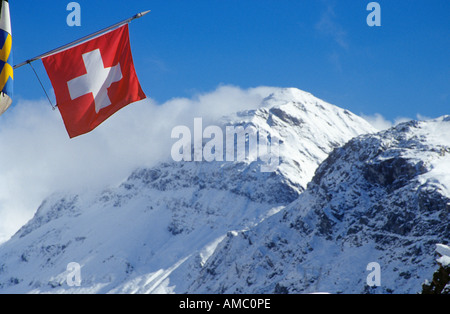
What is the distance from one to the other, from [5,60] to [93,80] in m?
4.15

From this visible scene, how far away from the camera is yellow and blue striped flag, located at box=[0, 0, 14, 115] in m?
20.2

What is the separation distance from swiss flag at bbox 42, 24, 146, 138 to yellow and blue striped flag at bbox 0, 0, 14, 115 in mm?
2521

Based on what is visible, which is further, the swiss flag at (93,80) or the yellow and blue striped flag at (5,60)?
the swiss flag at (93,80)

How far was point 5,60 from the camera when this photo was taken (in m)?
20.4

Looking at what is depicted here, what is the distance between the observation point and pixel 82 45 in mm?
23797

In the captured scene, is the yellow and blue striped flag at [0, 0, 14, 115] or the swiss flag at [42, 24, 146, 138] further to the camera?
the swiss flag at [42, 24, 146, 138]

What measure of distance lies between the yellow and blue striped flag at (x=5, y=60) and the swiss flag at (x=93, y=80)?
2.52 m

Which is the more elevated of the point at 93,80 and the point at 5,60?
the point at 93,80

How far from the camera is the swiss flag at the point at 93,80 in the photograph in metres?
23.4

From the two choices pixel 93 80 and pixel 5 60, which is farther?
pixel 93 80

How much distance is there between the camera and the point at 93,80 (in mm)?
24109
